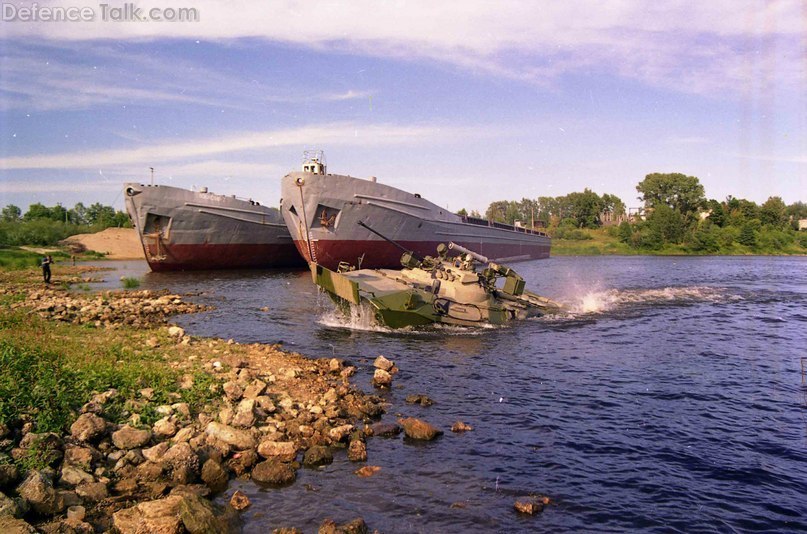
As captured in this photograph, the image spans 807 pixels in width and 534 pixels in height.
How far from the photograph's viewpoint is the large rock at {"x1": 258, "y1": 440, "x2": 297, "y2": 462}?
345 inches

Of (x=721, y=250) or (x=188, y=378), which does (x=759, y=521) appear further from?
(x=721, y=250)

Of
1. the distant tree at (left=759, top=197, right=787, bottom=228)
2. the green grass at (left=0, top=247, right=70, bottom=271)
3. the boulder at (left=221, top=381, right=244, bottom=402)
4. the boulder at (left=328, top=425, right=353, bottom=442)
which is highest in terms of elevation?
the distant tree at (left=759, top=197, right=787, bottom=228)

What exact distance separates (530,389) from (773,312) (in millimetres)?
19626

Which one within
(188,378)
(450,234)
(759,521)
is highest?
(450,234)

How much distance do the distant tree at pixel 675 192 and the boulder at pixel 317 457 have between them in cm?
11491

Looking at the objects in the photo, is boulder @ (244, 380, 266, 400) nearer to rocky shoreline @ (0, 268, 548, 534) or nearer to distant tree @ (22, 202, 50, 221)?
rocky shoreline @ (0, 268, 548, 534)

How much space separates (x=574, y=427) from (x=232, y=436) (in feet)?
20.6

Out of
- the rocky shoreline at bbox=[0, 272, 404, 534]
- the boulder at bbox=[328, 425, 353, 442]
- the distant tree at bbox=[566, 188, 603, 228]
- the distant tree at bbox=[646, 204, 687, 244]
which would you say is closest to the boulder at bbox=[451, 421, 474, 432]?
the rocky shoreline at bbox=[0, 272, 404, 534]

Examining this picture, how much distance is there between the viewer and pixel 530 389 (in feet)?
43.9

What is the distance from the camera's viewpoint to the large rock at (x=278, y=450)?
345 inches

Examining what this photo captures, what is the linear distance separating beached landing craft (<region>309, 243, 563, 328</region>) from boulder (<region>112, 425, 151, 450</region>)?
11.1m

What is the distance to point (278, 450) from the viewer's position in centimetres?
883

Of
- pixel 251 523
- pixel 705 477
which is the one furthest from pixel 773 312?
pixel 251 523

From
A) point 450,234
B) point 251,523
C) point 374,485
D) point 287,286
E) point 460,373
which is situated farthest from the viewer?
point 450,234
